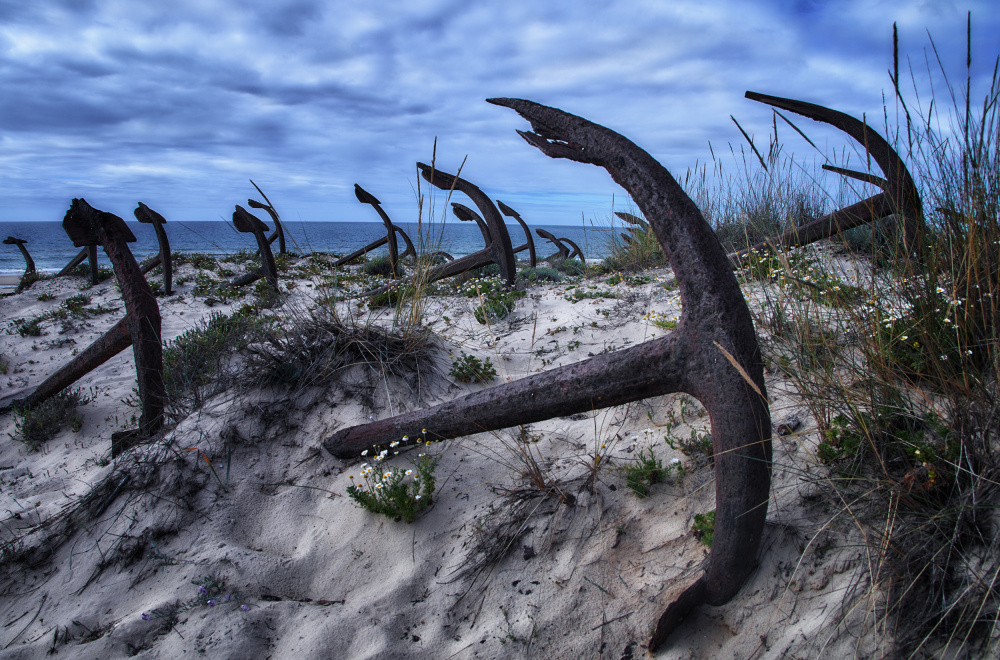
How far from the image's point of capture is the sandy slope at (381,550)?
170 cm

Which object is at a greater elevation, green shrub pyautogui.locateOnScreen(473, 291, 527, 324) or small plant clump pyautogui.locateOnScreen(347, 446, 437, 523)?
green shrub pyautogui.locateOnScreen(473, 291, 527, 324)

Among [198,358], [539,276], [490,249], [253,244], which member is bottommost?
[198,358]

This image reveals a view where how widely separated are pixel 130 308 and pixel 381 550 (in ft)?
6.55

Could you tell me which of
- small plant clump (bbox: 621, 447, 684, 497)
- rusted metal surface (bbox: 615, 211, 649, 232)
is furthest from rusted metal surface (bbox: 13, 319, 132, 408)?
rusted metal surface (bbox: 615, 211, 649, 232)

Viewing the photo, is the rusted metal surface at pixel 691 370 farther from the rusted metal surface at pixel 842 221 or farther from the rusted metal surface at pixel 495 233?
the rusted metal surface at pixel 495 233

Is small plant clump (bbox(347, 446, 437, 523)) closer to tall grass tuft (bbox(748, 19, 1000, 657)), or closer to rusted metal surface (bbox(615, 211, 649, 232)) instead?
tall grass tuft (bbox(748, 19, 1000, 657))

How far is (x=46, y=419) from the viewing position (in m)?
3.54

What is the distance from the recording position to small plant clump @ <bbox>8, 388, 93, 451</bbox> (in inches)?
138

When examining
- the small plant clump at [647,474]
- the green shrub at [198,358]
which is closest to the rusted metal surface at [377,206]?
the green shrub at [198,358]

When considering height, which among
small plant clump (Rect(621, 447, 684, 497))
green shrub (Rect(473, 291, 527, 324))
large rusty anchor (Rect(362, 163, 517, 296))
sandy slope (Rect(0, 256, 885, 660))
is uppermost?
large rusty anchor (Rect(362, 163, 517, 296))

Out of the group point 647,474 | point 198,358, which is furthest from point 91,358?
point 647,474

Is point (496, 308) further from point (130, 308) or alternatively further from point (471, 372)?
point (130, 308)

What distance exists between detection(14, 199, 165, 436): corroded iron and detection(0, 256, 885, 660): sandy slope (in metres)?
0.29

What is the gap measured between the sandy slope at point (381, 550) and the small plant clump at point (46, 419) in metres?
0.21
